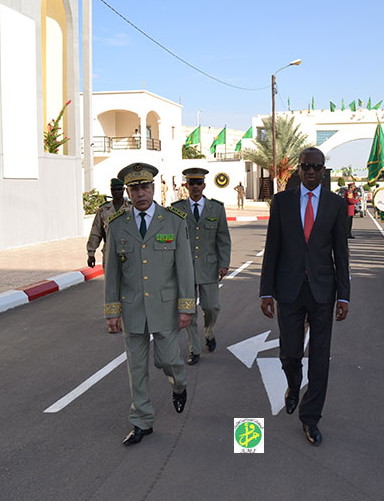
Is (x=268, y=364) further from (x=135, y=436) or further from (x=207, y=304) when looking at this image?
(x=135, y=436)

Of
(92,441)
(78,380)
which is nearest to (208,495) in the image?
(92,441)

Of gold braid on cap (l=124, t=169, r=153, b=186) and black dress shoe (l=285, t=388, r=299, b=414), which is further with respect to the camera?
black dress shoe (l=285, t=388, r=299, b=414)

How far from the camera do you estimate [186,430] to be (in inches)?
179

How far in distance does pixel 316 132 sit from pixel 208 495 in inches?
2191

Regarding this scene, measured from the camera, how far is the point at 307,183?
4309 millimetres

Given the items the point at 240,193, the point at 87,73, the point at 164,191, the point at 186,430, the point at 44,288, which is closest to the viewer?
the point at 186,430

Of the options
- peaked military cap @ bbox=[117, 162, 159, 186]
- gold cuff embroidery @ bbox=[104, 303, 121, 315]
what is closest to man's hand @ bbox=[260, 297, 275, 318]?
gold cuff embroidery @ bbox=[104, 303, 121, 315]

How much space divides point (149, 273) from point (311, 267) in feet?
3.65

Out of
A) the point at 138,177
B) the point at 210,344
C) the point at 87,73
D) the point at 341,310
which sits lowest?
the point at 210,344

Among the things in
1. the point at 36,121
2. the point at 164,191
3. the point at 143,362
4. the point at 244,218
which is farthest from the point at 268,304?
the point at 164,191

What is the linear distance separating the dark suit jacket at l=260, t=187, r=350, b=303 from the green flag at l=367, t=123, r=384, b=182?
790 inches

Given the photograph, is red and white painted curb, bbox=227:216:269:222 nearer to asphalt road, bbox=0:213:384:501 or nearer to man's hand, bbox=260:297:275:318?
asphalt road, bbox=0:213:384:501

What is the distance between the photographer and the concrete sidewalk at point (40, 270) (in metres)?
10.5

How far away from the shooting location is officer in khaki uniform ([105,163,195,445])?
4355 millimetres
